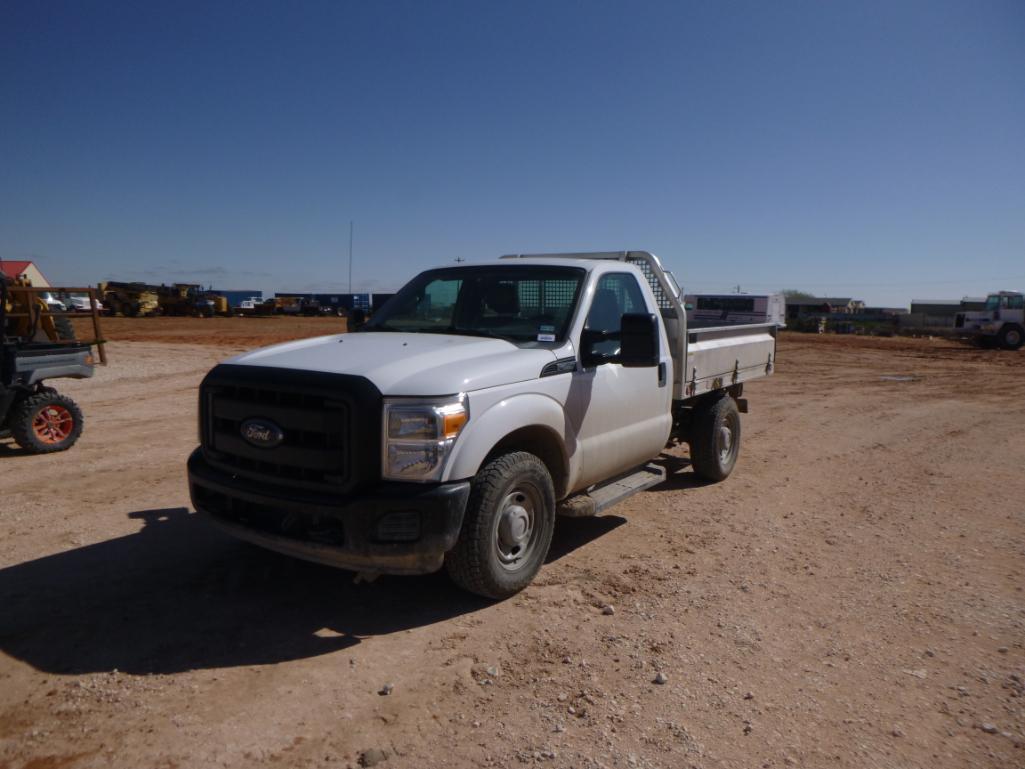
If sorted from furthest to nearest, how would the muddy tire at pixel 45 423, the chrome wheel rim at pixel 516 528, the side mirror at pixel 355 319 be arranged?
the muddy tire at pixel 45 423 → the side mirror at pixel 355 319 → the chrome wheel rim at pixel 516 528

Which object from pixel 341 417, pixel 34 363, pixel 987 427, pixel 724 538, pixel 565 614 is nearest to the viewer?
pixel 341 417

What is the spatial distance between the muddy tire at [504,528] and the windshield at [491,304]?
3.09 feet

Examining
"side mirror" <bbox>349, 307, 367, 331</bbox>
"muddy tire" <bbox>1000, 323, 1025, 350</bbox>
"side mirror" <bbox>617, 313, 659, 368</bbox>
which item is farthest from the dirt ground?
"muddy tire" <bbox>1000, 323, 1025, 350</bbox>

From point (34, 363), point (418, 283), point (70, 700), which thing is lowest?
point (70, 700)

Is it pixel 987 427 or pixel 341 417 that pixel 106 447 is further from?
pixel 987 427

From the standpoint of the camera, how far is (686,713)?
3207 mm

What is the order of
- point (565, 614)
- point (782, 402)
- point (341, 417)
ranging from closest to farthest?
point (341, 417)
point (565, 614)
point (782, 402)

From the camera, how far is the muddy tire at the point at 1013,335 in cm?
2973

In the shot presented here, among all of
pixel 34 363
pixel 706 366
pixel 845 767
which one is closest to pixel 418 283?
pixel 706 366

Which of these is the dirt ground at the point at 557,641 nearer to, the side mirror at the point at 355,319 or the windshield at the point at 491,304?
the windshield at the point at 491,304

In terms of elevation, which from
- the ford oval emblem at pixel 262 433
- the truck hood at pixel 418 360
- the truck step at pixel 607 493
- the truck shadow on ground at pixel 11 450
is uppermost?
the truck hood at pixel 418 360

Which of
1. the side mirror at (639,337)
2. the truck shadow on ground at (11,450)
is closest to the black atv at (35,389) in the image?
the truck shadow on ground at (11,450)

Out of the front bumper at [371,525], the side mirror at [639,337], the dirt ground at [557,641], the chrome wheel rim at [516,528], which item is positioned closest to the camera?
the dirt ground at [557,641]

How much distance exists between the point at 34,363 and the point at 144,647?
18.6 feet
